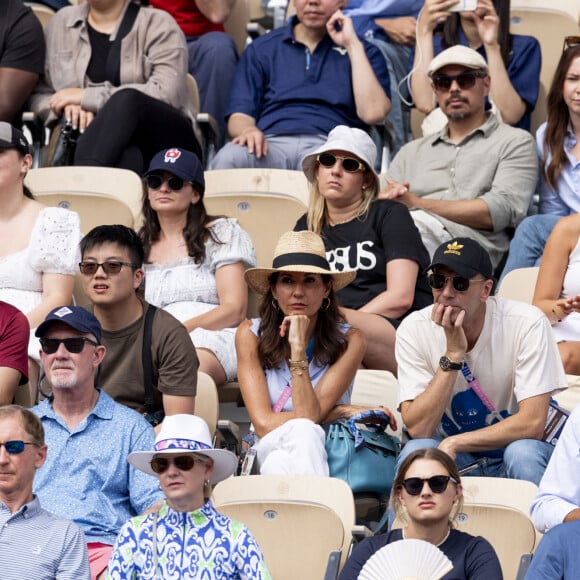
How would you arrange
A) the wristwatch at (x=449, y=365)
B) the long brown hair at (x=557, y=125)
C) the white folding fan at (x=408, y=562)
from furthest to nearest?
the long brown hair at (x=557, y=125), the wristwatch at (x=449, y=365), the white folding fan at (x=408, y=562)

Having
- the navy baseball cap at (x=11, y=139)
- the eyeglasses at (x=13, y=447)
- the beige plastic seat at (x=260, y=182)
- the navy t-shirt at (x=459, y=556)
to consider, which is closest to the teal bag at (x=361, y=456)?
the navy t-shirt at (x=459, y=556)

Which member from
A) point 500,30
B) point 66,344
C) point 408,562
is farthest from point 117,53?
point 408,562

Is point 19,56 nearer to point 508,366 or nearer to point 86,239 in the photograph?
point 86,239

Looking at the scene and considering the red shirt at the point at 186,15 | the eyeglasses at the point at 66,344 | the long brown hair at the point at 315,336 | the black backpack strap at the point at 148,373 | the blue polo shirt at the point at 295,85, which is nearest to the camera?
the eyeglasses at the point at 66,344

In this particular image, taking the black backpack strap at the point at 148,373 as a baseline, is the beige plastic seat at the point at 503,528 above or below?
below

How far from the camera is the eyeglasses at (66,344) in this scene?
18.3ft

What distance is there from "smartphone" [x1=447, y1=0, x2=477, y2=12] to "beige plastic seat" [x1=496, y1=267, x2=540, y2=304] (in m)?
1.89

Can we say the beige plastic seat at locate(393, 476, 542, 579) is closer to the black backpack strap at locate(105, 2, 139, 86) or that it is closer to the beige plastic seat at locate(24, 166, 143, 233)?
the beige plastic seat at locate(24, 166, 143, 233)

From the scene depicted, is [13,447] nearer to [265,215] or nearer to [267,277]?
[267,277]

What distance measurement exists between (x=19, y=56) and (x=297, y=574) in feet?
13.6

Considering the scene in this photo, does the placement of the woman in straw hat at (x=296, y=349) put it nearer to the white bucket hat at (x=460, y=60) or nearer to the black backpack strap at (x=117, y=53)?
the white bucket hat at (x=460, y=60)

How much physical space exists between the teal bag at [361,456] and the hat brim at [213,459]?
2.41 feet

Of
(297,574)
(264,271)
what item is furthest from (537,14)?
A: (297,574)

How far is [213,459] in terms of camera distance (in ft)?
16.4
